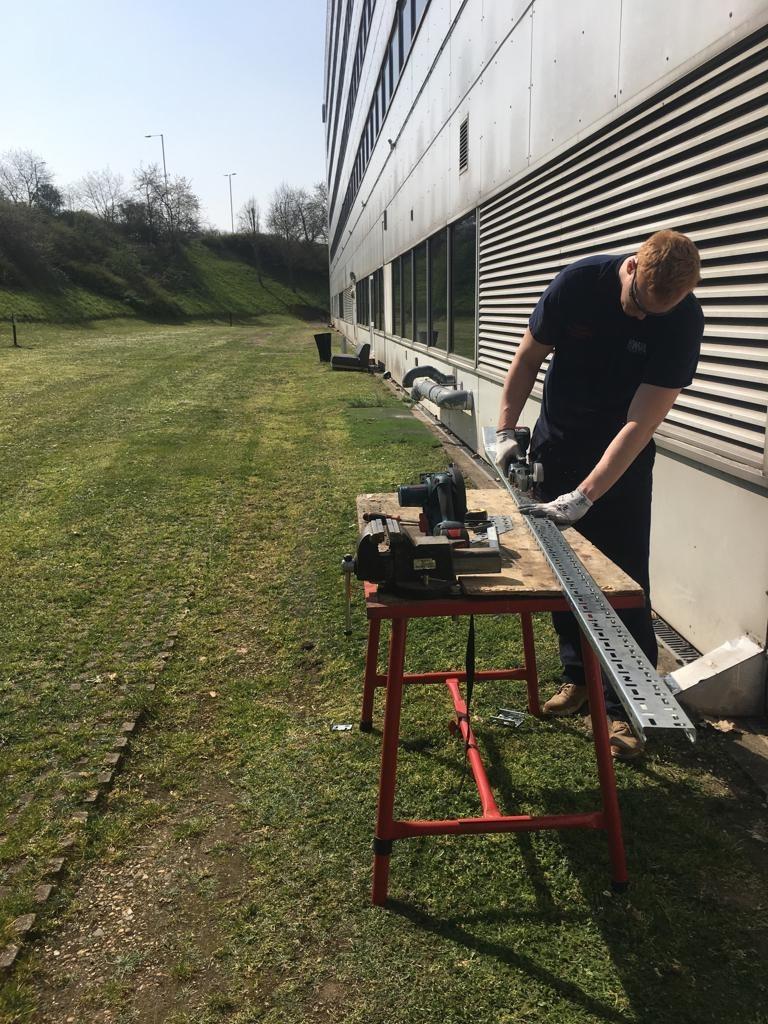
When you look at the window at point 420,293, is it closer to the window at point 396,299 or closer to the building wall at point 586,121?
the building wall at point 586,121

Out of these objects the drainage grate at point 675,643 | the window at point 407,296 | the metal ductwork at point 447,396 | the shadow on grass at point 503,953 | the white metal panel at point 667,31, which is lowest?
the shadow on grass at point 503,953

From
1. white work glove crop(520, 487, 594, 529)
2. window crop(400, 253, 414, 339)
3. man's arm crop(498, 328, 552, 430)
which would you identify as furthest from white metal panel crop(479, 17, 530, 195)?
window crop(400, 253, 414, 339)

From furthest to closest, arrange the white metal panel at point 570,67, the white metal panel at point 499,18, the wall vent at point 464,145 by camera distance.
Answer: the wall vent at point 464,145 → the white metal panel at point 499,18 → the white metal panel at point 570,67

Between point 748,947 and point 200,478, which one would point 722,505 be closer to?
point 748,947

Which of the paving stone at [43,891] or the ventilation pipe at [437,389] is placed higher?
the ventilation pipe at [437,389]

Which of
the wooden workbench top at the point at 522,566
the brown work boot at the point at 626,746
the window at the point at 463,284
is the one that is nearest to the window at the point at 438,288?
the window at the point at 463,284

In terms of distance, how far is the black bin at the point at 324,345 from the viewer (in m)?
20.6

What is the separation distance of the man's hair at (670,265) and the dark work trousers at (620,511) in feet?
2.51

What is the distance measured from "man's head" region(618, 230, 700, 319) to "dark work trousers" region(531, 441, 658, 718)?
2.25 feet

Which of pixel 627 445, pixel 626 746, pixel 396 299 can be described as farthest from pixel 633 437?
pixel 396 299

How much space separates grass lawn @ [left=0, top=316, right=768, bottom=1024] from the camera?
1887mm

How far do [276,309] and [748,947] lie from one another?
207 ft

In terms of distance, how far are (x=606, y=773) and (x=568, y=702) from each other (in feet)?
3.23

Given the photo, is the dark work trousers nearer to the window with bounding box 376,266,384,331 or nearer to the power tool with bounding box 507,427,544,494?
the power tool with bounding box 507,427,544,494
